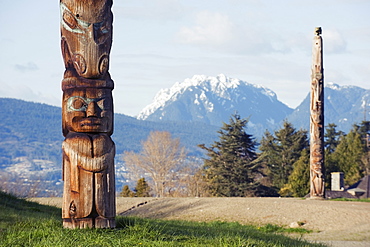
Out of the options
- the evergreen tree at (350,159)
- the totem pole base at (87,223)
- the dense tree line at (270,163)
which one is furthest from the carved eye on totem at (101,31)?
the evergreen tree at (350,159)

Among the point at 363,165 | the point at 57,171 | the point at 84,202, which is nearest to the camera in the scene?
the point at 84,202

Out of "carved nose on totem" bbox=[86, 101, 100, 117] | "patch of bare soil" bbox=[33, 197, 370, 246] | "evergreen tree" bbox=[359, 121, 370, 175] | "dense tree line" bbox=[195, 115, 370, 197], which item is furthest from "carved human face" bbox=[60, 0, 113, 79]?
"evergreen tree" bbox=[359, 121, 370, 175]

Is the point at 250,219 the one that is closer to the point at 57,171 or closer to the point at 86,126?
the point at 86,126

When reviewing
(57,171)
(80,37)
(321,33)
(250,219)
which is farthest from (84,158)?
(57,171)

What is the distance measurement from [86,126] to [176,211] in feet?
43.1

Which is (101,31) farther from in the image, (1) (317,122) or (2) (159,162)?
(2) (159,162)

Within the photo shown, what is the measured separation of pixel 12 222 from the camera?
34.2 feet

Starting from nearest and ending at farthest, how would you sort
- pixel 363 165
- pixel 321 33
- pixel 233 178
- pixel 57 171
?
pixel 321 33 < pixel 233 178 < pixel 363 165 < pixel 57 171

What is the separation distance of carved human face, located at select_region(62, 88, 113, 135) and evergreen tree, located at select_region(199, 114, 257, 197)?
32.1m

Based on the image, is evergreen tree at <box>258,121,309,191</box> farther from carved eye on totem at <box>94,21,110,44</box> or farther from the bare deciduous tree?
carved eye on totem at <box>94,21,110,44</box>

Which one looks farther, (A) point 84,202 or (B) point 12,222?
(B) point 12,222

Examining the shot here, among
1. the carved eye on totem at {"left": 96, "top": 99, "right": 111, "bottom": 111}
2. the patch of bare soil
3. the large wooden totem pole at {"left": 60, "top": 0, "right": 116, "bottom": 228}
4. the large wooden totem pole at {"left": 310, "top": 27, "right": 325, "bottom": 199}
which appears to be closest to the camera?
the large wooden totem pole at {"left": 60, "top": 0, "right": 116, "bottom": 228}

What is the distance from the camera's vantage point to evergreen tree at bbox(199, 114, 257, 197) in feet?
136

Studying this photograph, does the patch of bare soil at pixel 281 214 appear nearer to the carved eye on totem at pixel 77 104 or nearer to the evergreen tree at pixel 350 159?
the carved eye on totem at pixel 77 104
